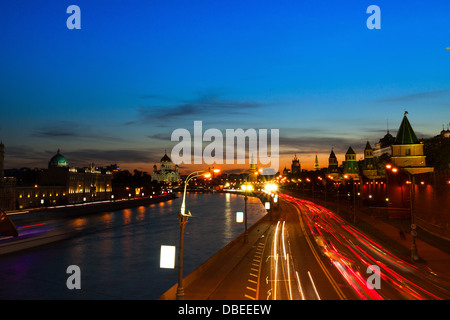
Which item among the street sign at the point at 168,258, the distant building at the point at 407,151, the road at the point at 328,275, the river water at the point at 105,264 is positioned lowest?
the river water at the point at 105,264

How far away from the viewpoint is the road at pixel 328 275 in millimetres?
18719

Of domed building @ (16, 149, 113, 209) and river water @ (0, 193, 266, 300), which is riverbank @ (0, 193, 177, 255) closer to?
river water @ (0, 193, 266, 300)

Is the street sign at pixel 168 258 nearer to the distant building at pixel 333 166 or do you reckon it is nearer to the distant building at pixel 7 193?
the distant building at pixel 7 193

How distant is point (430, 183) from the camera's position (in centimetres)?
4366

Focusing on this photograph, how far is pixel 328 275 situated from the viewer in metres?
22.7

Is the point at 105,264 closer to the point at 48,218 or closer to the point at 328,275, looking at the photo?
the point at 328,275

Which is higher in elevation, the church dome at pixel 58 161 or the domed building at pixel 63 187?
the church dome at pixel 58 161

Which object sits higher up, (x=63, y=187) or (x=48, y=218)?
(x=63, y=187)

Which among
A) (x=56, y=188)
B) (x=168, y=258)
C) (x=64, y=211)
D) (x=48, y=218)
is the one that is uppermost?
(x=56, y=188)

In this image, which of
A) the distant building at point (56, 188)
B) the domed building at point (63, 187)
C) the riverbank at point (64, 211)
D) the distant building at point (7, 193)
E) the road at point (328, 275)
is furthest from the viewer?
the domed building at point (63, 187)

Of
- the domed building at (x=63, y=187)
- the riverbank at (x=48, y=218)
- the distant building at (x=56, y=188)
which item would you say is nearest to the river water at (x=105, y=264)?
the riverbank at (x=48, y=218)

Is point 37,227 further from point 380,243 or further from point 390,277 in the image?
point 390,277

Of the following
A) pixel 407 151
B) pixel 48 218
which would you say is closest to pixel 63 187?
pixel 48 218
